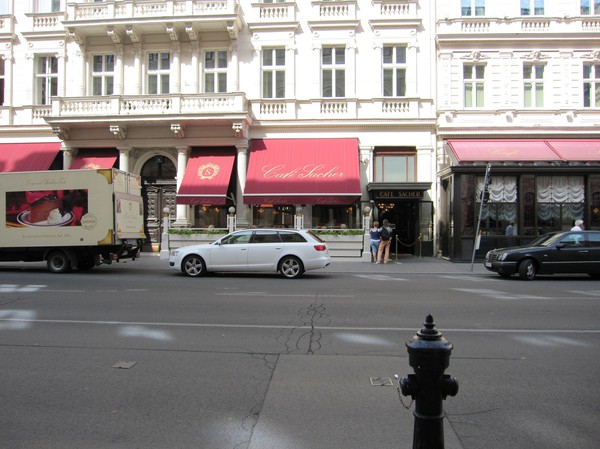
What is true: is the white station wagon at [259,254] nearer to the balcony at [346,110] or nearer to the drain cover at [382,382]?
the balcony at [346,110]

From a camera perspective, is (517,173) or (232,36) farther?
(232,36)

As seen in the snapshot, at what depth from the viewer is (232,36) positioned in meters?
22.1

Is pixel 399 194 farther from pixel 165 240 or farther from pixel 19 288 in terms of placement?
pixel 19 288

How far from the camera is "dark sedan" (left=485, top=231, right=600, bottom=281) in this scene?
14.7m

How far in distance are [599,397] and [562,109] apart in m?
20.3

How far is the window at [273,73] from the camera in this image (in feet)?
74.5

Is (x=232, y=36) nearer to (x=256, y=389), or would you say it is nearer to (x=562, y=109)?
(x=562, y=109)

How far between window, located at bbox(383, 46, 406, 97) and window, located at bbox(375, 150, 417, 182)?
278 centimetres

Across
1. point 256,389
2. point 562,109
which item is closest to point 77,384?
point 256,389

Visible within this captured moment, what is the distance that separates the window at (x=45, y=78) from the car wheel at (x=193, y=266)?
14.5m

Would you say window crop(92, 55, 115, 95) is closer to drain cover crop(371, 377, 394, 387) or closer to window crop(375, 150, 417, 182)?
window crop(375, 150, 417, 182)

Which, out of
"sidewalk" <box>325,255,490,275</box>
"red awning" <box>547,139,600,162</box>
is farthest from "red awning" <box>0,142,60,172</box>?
"red awning" <box>547,139,600,162</box>

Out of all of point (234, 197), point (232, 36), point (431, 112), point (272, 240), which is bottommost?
point (272, 240)

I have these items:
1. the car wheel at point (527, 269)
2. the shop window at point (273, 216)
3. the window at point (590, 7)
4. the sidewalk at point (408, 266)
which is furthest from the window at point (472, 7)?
the car wheel at point (527, 269)
